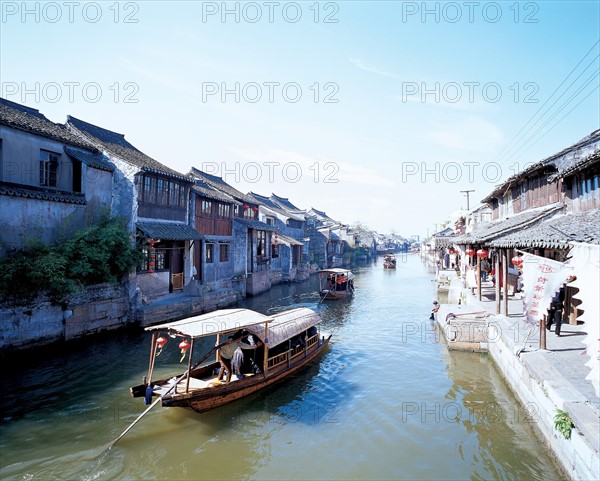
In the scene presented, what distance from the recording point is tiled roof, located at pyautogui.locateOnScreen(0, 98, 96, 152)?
45.8ft

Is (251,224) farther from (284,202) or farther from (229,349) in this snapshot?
(284,202)

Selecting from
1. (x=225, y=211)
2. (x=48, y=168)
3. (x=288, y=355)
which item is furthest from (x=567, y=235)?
(x=225, y=211)

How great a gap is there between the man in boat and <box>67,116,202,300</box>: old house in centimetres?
896

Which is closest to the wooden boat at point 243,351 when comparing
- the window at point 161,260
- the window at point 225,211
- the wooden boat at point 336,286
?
the window at point 161,260

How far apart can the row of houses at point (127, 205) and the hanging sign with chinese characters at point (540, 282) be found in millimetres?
15294

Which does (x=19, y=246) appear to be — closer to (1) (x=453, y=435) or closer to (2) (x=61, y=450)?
(2) (x=61, y=450)

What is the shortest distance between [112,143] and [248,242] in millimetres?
12002

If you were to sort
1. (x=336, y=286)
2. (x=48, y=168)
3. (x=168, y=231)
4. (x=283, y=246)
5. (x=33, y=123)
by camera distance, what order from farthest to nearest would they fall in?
(x=283, y=246), (x=336, y=286), (x=168, y=231), (x=48, y=168), (x=33, y=123)

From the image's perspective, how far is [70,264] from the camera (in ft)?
47.3

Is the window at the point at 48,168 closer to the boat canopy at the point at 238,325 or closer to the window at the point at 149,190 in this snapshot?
the window at the point at 149,190

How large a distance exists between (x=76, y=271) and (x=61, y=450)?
26.3ft

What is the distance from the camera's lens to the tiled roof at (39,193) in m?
13.3

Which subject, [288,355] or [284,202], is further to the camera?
[284,202]

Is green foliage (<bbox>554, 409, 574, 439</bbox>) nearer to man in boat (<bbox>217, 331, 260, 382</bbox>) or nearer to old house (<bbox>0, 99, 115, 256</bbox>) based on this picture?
man in boat (<bbox>217, 331, 260, 382</bbox>)
